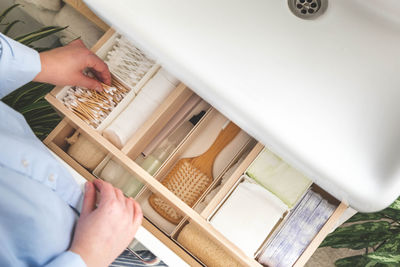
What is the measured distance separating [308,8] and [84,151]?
23.8 inches

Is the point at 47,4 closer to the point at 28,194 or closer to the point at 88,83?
the point at 88,83

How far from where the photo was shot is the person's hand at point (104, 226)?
0.65 metres

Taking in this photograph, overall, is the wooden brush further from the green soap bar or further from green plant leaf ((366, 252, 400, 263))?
green plant leaf ((366, 252, 400, 263))

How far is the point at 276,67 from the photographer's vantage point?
1.87 ft

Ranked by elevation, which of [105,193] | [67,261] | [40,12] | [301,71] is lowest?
[67,261]

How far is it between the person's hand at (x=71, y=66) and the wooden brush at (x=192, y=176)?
0.26 m

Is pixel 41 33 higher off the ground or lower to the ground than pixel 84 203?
higher

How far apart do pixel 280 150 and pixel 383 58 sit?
20cm

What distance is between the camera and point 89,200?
2.41 feet

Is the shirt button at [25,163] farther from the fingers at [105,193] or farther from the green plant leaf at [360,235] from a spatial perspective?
the green plant leaf at [360,235]

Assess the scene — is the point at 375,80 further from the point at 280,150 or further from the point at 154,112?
the point at 154,112

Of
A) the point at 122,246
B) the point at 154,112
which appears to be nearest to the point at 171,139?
the point at 154,112

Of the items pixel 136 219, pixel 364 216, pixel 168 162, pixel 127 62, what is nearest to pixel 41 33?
pixel 127 62

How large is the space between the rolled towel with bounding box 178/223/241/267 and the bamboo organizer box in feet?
0.07
